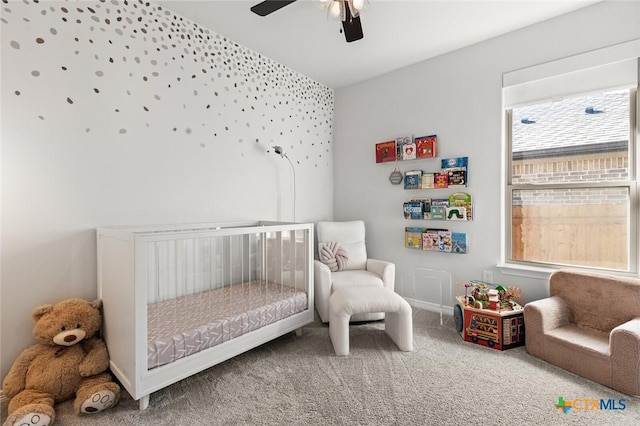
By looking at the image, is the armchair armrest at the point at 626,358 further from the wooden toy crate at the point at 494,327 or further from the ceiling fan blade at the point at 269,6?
the ceiling fan blade at the point at 269,6

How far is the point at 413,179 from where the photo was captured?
3172 millimetres

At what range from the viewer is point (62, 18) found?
6.07 ft

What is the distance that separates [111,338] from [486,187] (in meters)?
3.10

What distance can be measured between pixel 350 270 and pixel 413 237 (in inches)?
29.9

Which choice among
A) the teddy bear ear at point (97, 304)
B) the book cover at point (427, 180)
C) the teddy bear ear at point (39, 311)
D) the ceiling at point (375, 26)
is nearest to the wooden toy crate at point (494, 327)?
the book cover at point (427, 180)

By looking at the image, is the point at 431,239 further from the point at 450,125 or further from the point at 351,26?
the point at 351,26

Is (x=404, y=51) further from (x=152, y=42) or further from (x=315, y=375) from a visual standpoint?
(x=315, y=375)

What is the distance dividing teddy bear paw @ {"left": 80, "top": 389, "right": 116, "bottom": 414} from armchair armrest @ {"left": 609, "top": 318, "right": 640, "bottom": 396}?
9.20ft

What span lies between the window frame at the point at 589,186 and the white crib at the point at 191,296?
1.87 metres

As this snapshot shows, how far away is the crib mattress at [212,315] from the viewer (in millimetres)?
1690

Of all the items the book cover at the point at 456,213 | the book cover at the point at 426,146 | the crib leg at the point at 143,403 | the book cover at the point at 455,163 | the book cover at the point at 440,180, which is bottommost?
the crib leg at the point at 143,403

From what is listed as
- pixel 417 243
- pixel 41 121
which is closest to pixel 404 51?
pixel 417 243

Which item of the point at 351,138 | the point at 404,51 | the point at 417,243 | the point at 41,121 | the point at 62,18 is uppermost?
the point at 404,51

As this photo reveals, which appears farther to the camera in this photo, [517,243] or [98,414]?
[517,243]
